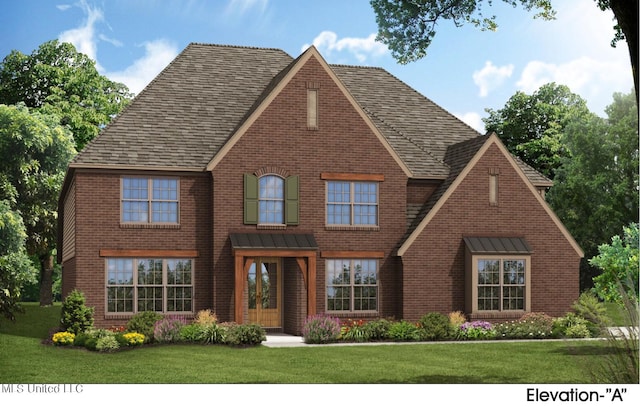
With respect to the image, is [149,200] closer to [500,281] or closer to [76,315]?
[76,315]

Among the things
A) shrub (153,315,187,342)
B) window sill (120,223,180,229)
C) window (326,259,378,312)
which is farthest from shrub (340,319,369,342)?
window sill (120,223,180,229)

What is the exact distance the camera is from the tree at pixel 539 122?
151 feet

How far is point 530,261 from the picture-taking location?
28344mm

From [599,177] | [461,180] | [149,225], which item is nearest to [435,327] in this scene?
[461,180]

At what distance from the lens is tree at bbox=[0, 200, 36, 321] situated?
32.4 meters

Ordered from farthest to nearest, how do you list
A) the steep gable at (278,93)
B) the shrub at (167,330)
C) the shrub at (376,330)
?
the steep gable at (278,93) < the shrub at (376,330) < the shrub at (167,330)

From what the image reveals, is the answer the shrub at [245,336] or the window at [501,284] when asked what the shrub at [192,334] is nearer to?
the shrub at [245,336]

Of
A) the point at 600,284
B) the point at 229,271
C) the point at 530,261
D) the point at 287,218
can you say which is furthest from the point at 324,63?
the point at 600,284

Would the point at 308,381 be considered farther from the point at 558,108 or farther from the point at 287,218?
the point at 558,108

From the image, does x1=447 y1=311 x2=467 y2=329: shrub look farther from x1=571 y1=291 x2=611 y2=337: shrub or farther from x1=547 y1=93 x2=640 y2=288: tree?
x1=547 y1=93 x2=640 y2=288: tree

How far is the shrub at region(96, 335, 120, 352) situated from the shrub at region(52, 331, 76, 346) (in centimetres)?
127

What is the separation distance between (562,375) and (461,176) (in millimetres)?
9989

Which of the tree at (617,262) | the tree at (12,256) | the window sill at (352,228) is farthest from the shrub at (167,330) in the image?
the tree at (617,262)

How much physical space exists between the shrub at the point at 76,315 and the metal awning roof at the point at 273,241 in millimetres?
4287
